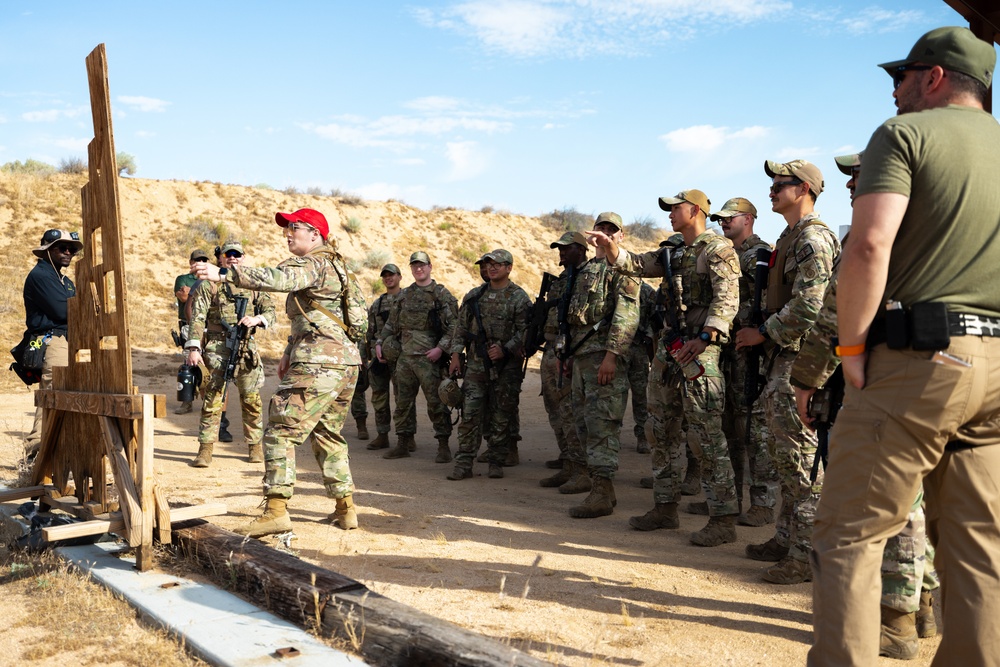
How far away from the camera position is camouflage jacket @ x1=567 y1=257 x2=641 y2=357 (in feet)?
22.1

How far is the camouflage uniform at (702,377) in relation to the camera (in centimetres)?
568

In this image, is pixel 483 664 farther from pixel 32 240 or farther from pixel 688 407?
pixel 32 240

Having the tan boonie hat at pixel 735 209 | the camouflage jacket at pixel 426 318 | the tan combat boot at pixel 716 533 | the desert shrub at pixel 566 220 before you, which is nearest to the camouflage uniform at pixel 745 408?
the tan boonie hat at pixel 735 209

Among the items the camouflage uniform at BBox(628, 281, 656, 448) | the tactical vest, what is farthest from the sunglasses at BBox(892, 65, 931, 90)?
the camouflage uniform at BBox(628, 281, 656, 448)

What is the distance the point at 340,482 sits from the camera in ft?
19.4

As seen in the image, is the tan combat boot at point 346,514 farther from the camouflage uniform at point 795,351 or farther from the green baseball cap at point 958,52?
the green baseball cap at point 958,52

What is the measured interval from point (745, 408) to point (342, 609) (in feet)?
13.5

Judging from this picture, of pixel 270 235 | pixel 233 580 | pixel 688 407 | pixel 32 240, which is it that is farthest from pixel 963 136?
pixel 270 235

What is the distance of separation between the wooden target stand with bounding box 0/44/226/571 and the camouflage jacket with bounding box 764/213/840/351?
3582 mm

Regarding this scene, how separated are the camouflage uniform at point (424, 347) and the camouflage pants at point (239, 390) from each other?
1764 mm

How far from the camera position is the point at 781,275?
501cm

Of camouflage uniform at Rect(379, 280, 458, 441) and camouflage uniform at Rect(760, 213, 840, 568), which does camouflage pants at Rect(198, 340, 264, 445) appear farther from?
camouflage uniform at Rect(760, 213, 840, 568)

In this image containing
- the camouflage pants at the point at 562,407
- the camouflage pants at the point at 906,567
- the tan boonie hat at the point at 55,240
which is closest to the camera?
the camouflage pants at the point at 906,567

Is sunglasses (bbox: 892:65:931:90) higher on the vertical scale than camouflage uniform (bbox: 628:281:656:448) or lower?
higher
